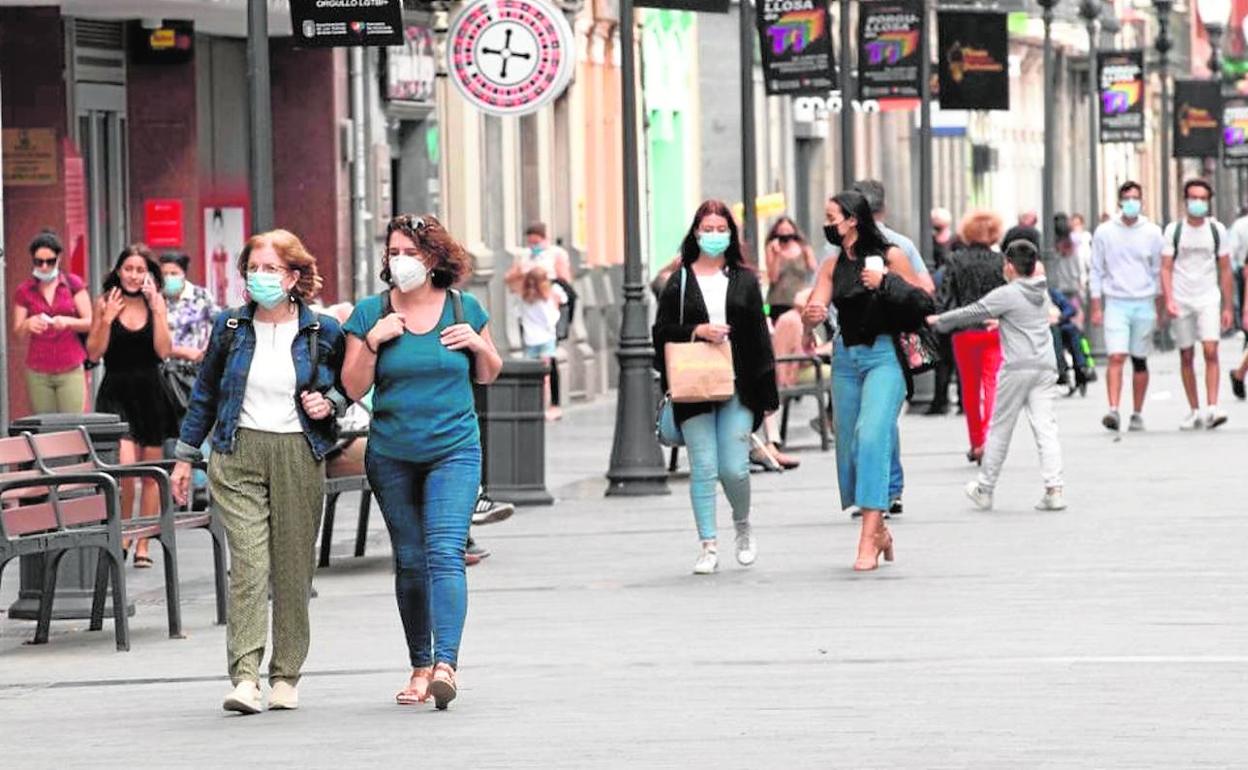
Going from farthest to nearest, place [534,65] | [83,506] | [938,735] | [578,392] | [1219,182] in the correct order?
[1219,182], [578,392], [534,65], [83,506], [938,735]

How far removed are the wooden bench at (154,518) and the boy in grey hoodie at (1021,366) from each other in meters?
5.79

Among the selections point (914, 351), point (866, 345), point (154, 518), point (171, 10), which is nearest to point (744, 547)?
point (866, 345)

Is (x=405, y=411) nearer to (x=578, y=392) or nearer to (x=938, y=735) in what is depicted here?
(x=938, y=735)

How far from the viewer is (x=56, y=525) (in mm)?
14117

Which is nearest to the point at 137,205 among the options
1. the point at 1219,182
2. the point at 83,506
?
the point at 83,506

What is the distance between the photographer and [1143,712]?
34.5 feet

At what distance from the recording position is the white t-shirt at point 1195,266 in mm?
26475

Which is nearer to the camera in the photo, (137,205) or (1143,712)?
(1143,712)

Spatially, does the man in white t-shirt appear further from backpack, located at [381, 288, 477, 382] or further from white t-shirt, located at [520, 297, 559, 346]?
backpack, located at [381, 288, 477, 382]

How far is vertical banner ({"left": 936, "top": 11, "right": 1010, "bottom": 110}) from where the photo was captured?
3688 centimetres

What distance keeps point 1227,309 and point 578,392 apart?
9.74 metres

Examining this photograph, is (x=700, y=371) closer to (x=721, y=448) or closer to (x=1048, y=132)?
(x=721, y=448)

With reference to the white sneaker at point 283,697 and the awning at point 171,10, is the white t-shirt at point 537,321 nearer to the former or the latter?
the awning at point 171,10

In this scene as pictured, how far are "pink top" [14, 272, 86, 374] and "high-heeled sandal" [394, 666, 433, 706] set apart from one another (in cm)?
1006
